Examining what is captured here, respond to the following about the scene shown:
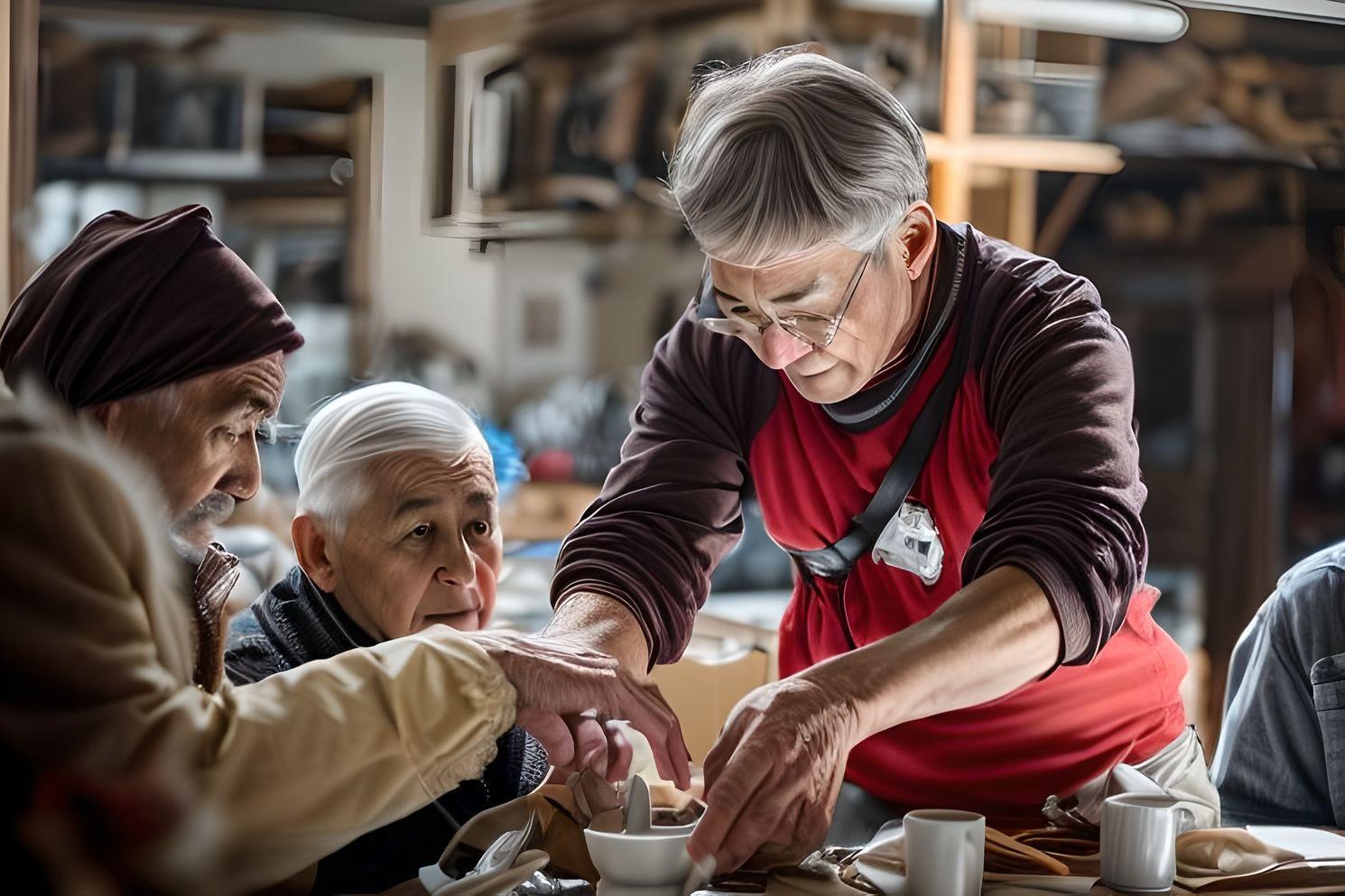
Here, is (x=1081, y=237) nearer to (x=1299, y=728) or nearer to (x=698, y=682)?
(x=1299, y=728)

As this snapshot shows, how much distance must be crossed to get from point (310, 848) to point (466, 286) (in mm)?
840

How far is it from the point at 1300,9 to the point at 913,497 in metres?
1.28

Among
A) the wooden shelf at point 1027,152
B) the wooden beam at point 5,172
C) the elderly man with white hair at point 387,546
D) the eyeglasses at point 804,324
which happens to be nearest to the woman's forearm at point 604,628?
the elderly man with white hair at point 387,546

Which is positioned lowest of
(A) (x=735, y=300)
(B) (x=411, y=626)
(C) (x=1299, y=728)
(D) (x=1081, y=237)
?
(C) (x=1299, y=728)

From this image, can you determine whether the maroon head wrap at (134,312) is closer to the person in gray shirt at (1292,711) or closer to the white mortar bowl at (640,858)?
the white mortar bowl at (640,858)

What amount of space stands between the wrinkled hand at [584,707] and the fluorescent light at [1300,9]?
61.3 inches

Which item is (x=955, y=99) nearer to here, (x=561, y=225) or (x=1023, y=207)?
(x=1023, y=207)

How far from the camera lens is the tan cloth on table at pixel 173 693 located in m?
1.06

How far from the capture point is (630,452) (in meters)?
1.76

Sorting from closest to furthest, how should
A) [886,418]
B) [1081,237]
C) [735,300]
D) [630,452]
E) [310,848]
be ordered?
1. [310,848]
2. [735,300]
3. [886,418]
4. [630,452]
5. [1081,237]

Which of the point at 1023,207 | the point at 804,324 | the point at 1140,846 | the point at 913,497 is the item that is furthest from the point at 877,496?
the point at 1023,207

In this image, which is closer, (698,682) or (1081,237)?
(698,682)

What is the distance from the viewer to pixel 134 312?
4.48 ft

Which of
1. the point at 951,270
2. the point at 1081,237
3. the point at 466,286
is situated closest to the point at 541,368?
the point at 466,286
